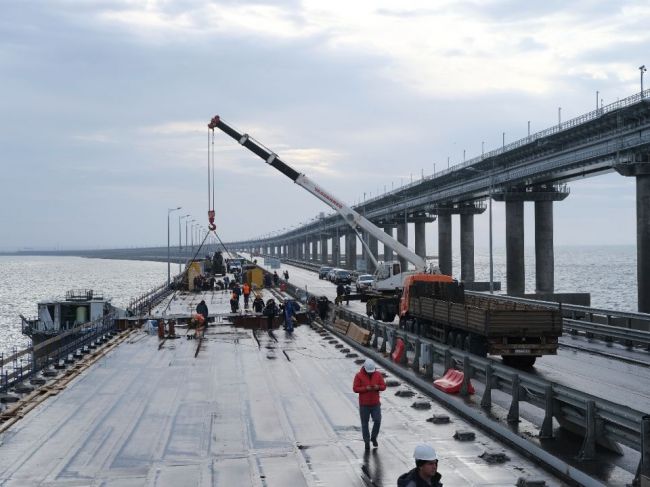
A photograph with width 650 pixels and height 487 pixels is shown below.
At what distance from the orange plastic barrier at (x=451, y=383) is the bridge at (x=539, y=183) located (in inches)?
1487

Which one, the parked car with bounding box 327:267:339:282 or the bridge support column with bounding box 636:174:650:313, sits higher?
the bridge support column with bounding box 636:174:650:313

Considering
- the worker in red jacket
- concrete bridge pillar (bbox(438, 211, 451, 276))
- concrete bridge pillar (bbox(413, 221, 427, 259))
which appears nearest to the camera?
the worker in red jacket

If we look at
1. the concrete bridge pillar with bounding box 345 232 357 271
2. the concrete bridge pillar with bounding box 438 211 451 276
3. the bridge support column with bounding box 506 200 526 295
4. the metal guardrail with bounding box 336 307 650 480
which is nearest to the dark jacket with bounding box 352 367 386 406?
the metal guardrail with bounding box 336 307 650 480

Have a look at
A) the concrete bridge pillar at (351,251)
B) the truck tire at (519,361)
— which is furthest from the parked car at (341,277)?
the concrete bridge pillar at (351,251)

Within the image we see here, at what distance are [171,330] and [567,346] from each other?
16.9m

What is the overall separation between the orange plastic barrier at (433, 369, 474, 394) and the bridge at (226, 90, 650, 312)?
3778cm

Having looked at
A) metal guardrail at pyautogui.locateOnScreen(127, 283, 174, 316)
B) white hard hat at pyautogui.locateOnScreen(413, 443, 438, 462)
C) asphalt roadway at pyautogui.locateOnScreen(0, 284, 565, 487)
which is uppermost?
white hard hat at pyautogui.locateOnScreen(413, 443, 438, 462)

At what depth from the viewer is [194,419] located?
57.8 feet

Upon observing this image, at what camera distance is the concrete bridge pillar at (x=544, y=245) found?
82500 millimetres

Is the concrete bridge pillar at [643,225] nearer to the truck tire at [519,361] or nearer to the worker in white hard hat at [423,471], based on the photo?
the truck tire at [519,361]

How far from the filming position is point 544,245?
82.8 meters

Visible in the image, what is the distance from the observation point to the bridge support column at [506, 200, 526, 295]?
278 feet

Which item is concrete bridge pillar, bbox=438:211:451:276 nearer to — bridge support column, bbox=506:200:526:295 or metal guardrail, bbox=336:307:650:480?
bridge support column, bbox=506:200:526:295

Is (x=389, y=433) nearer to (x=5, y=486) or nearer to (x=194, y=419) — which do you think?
(x=194, y=419)
